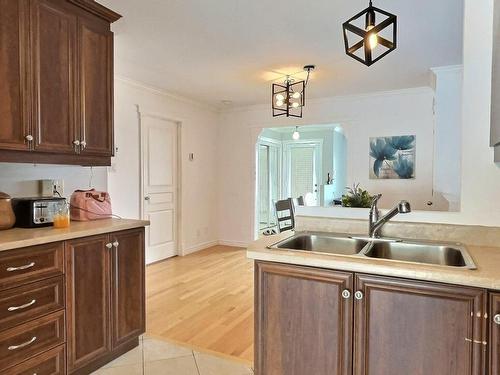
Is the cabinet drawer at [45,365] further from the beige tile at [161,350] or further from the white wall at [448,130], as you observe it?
the white wall at [448,130]

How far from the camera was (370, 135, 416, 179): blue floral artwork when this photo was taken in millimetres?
4590

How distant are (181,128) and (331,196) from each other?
381 centimetres

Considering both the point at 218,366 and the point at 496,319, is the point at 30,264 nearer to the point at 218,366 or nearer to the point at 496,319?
the point at 218,366

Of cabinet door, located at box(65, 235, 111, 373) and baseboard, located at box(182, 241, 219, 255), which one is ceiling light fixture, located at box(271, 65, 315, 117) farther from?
baseboard, located at box(182, 241, 219, 255)

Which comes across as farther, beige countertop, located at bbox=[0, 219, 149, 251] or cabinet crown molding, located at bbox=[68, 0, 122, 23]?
cabinet crown molding, located at bbox=[68, 0, 122, 23]

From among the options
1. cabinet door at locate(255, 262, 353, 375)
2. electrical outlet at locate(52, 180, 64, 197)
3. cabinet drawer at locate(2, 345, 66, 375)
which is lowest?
→ cabinet drawer at locate(2, 345, 66, 375)

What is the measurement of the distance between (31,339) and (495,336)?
6.91 ft

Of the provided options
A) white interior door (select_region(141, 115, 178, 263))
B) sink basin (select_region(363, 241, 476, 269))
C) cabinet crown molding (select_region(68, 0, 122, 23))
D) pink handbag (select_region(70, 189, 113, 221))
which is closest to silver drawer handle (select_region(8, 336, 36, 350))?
pink handbag (select_region(70, 189, 113, 221))

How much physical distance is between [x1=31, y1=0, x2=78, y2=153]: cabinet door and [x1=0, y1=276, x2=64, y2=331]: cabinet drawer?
80 centimetres

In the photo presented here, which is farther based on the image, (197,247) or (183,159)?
(197,247)

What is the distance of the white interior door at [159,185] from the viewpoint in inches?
179

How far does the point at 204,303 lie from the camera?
3.24 meters

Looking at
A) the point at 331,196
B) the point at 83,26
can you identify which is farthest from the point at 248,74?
the point at 331,196

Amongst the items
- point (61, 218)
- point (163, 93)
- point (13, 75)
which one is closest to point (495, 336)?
point (61, 218)
